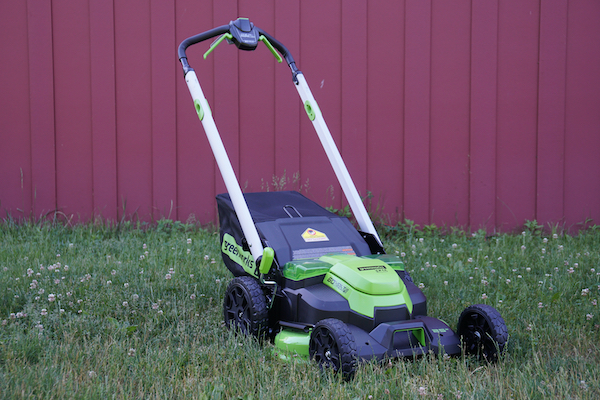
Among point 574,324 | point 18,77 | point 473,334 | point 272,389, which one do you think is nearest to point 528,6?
point 574,324

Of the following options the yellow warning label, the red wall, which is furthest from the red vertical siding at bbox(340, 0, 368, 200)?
the yellow warning label

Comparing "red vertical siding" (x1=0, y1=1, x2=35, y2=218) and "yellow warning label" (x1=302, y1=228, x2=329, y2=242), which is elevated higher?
"red vertical siding" (x1=0, y1=1, x2=35, y2=218)

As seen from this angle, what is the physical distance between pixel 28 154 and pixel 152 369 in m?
3.03

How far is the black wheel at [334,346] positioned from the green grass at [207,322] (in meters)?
0.04

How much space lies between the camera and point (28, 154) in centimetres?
412

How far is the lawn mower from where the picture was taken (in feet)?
5.83

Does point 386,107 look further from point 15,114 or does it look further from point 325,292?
point 15,114

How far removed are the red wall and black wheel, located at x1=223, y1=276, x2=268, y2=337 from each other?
2.07m

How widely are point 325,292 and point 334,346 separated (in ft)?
0.81

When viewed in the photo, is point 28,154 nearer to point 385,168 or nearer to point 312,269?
point 385,168

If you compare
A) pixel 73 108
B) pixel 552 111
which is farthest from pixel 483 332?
pixel 73 108

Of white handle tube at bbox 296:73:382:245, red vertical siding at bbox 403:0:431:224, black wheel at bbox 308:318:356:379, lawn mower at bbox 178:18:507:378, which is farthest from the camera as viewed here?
red vertical siding at bbox 403:0:431:224

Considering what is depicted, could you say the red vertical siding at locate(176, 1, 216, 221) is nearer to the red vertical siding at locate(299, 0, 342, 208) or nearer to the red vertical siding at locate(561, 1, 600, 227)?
the red vertical siding at locate(299, 0, 342, 208)

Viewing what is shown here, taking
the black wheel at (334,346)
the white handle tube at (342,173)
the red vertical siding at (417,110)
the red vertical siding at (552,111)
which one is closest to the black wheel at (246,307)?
the black wheel at (334,346)
